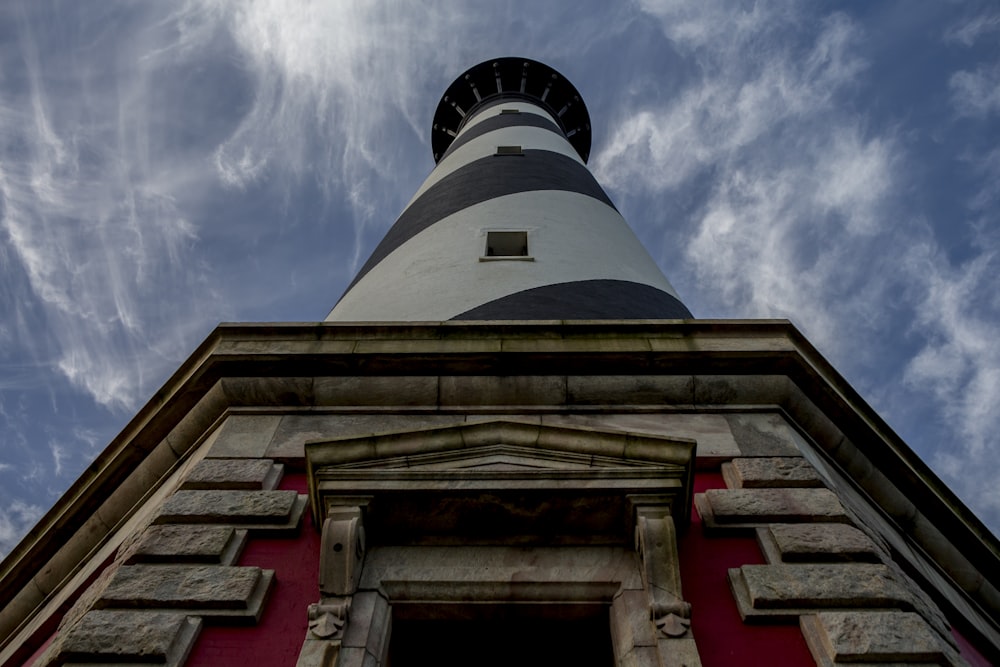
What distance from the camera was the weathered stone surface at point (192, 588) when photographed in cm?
405

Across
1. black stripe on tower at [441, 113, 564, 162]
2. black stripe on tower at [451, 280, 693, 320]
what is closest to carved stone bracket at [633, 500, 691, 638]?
black stripe on tower at [451, 280, 693, 320]

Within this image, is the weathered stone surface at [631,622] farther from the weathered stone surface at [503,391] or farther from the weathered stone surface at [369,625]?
the weathered stone surface at [503,391]

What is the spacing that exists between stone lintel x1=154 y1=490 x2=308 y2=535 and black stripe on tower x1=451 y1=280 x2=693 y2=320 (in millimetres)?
2683

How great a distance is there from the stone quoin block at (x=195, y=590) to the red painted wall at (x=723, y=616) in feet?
7.21

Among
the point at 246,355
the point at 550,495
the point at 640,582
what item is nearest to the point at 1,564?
the point at 246,355

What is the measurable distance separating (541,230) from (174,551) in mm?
5854

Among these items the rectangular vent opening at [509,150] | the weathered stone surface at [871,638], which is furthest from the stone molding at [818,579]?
the rectangular vent opening at [509,150]

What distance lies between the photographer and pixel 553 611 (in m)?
4.18

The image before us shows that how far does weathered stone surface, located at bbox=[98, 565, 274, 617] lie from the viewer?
4051 millimetres

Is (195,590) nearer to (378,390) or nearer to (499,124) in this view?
(378,390)

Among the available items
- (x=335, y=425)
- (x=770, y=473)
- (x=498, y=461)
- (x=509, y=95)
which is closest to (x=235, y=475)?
(x=335, y=425)

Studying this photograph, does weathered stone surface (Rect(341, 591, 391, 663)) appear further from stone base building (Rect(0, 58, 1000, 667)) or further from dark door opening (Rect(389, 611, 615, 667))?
dark door opening (Rect(389, 611, 615, 667))

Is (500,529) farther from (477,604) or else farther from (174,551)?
(174,551)

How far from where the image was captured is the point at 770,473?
15.9 ft
